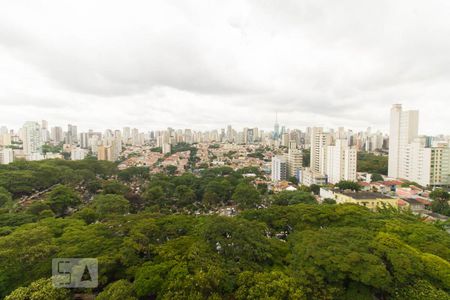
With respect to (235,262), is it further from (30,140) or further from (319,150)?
(30,140)

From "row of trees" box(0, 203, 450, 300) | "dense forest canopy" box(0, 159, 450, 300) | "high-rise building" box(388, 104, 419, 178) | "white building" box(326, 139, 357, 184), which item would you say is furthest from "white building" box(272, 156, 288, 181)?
"row of trees" box(0, 203, 450, 300)

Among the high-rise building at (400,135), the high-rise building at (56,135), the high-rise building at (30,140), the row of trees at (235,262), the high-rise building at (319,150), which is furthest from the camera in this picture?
the high-rise building at (56,135)

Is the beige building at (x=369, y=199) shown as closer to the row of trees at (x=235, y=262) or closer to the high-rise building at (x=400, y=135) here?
the row of trees at (x=235, y=262)

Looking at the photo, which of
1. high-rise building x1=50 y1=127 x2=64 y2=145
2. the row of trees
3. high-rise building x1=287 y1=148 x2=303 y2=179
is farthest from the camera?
high-rise building x1=50 y1=127 x2=64 y2=145

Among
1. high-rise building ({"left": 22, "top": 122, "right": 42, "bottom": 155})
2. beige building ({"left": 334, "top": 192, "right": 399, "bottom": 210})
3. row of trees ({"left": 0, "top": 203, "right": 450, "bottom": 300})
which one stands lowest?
beige building ({"left": 334, "top": 192, "right": 399, "bottom": 210})

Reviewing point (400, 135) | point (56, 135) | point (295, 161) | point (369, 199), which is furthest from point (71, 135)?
point (400, 135)

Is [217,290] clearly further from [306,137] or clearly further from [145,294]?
[306,137]

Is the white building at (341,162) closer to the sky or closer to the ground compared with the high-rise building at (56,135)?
closer to the ground

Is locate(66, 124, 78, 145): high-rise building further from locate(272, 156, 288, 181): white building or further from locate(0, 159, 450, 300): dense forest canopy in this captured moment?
locate(0, 159, 450, 300): dense forest canopy

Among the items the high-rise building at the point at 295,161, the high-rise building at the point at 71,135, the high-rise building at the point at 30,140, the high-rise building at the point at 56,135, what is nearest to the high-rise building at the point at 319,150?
the high-rise building at the point at 295,161

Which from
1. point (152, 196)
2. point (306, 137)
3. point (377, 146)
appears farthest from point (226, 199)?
point (377, 146)
